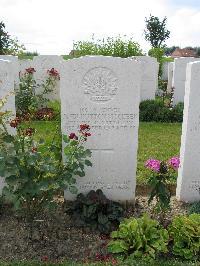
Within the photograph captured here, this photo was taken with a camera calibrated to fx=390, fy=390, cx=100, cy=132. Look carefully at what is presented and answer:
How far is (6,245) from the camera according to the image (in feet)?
13.1

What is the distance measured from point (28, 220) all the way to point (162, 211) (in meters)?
1.45

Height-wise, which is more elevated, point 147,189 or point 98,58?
point 98,58

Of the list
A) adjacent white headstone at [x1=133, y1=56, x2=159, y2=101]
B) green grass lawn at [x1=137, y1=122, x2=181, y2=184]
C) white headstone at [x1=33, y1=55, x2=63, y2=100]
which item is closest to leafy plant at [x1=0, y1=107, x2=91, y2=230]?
green grass lawn at [x1=137, y1=122, x2=181, y2=184]

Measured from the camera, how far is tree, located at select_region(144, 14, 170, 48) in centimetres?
2975

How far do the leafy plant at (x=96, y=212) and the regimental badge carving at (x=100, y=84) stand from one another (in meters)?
1.15

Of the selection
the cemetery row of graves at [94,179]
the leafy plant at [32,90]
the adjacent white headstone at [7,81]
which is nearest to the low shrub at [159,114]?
the leafy plant at [32,90]

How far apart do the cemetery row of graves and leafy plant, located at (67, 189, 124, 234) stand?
1 centimetres

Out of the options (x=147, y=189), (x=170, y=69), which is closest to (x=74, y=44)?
(x=170, y=69)

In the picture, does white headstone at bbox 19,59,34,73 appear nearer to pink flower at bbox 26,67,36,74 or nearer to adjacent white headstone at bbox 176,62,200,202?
pink flower at bbox 26,67,36,74

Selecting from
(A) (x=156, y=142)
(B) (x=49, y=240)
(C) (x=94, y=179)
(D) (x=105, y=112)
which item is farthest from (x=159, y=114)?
(B) (x=49, y=240)

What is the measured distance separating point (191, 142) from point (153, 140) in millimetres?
3477

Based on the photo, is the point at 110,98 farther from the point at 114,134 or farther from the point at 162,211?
the point at 162,211

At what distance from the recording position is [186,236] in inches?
153

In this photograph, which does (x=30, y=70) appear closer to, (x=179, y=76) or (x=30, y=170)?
(x=179, y=76)
